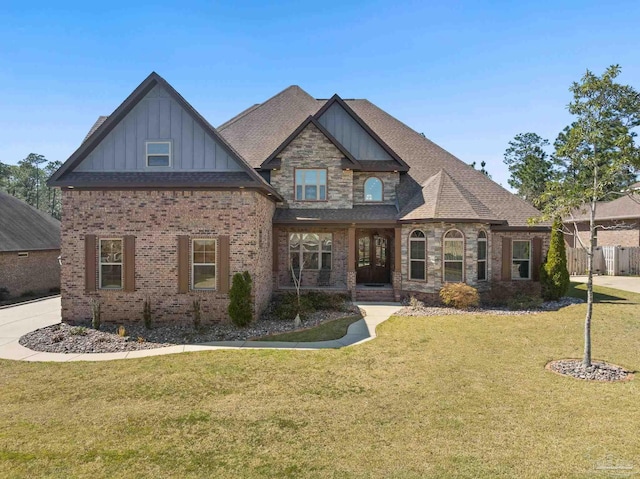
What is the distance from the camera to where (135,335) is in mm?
10695

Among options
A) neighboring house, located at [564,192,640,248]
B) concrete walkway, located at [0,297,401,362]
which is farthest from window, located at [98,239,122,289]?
neighboring house, located at [564,192,640,248]

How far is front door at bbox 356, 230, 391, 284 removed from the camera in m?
18.0

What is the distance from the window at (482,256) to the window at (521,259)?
1966 mm

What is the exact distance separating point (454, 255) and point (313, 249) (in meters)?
6.02

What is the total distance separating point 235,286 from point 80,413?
561cm

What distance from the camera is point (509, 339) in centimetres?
995

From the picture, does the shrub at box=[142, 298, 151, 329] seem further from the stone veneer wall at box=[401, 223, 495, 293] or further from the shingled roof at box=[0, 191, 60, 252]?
the shingled roof at box=[0, 191, 60, 252]

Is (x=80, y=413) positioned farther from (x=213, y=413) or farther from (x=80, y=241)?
(x=80, y=241)

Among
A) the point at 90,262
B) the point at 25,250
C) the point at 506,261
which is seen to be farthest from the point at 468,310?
the point at 25,250

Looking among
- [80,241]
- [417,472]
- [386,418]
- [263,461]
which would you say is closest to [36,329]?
[80,241]

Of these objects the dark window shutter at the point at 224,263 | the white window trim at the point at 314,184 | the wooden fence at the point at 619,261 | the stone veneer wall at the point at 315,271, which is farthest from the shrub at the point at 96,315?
the wooden fence at the point at 619,261

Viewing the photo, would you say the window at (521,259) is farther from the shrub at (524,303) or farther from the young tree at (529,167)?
the young tree at (529,167)

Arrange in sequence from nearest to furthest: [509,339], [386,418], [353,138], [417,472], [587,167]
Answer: [417,472]
[386,418]
[587,167]
[509,339]
[353,138]

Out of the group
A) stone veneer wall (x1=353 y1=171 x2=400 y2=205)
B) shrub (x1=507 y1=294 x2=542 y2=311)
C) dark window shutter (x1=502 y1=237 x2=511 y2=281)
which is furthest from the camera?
stone veneer wall (x1=353 y1=171 x2=400 y2=205)
